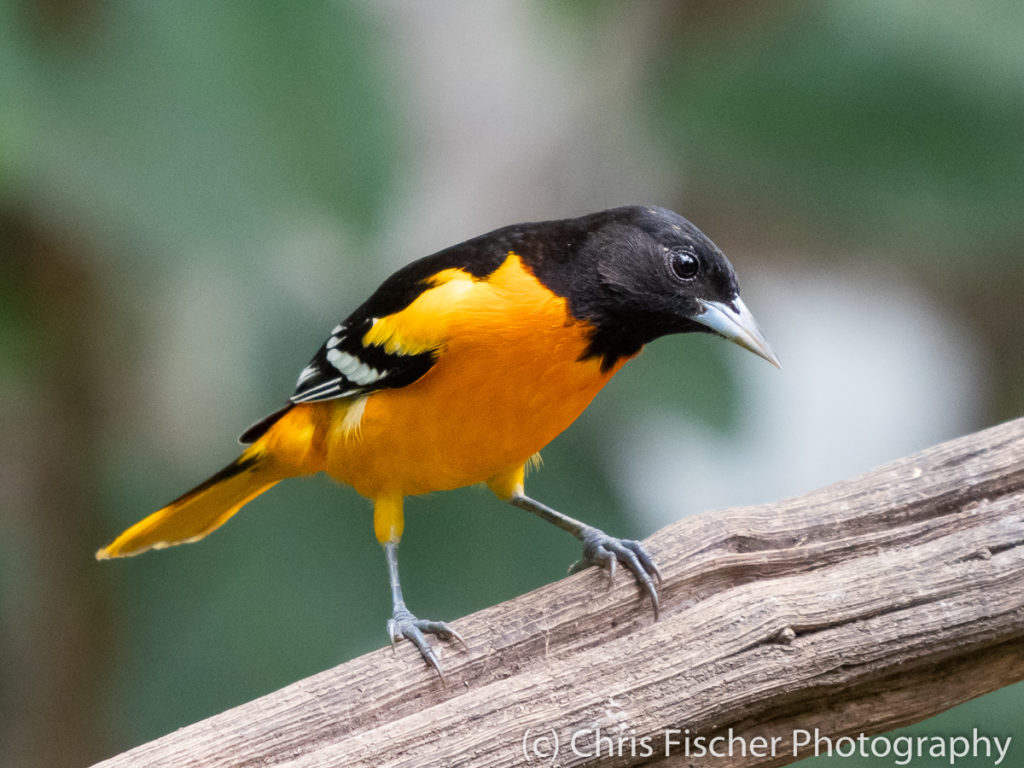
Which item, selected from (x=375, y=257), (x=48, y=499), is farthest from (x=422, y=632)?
(x=48, y=499)

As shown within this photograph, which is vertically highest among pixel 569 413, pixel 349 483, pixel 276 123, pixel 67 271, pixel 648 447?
pixel 276 123

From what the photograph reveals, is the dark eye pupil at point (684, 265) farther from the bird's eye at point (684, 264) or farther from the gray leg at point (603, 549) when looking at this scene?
the gray leg at point (603, 549)

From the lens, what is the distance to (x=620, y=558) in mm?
2510

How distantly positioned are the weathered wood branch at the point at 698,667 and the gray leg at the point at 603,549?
1.3 inches

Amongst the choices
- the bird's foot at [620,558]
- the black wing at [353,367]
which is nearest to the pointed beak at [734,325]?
the bird's foot at [620,558]

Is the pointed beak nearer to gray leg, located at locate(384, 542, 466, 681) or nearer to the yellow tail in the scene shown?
gray leg, located at locate(384, 542, 466, 681)

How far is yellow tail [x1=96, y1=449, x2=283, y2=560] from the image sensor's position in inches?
116

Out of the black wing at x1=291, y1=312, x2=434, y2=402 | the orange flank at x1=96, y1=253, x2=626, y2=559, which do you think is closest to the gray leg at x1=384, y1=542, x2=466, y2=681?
the orange flank at x1=96, y1=253, x2=626, y2=559

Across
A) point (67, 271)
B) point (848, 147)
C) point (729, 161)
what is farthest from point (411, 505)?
point (848, 147)

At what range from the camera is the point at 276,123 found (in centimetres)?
293

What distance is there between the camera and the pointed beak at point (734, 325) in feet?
7.86

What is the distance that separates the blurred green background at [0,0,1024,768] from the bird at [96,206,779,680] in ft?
1.44

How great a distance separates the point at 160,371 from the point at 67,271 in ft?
1.49

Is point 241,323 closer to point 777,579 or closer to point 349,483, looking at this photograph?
point 349,483
